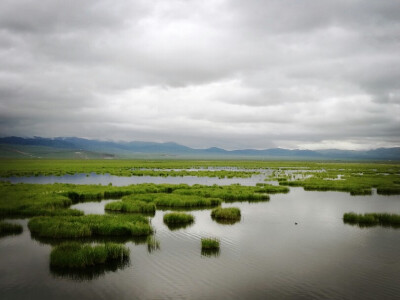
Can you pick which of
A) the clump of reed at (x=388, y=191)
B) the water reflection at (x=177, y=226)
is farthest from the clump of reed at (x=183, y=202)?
the clump of reed at (x=388, y=191)

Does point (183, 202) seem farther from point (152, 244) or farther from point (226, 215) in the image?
point (152, 244)

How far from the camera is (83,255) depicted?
48.1 ft

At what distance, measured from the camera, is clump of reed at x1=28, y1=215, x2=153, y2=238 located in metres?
19.2

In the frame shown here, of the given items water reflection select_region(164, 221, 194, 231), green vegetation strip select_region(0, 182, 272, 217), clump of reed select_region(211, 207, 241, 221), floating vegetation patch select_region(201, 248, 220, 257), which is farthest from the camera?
green vegetation strip select_region(0, 182, 272, 217)

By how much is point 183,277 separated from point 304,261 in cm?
649

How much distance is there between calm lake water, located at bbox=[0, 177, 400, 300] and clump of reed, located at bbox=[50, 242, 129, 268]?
54cm

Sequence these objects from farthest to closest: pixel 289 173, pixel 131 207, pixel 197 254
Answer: pixel 289 173 → pixel 131 207 → pixel 197 254

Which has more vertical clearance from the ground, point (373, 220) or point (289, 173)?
point (289, 173)

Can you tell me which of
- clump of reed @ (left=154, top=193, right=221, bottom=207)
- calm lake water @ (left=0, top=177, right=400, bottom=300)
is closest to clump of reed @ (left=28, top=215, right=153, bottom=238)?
calm lake water @ (left=0, top=177, right=400, bottom=300)

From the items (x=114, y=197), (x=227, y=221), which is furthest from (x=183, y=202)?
(x=114, y=197)

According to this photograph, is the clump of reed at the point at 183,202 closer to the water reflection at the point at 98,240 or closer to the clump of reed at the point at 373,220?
the water reflection at the point at 98,240

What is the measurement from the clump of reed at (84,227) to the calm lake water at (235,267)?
0.91 metres

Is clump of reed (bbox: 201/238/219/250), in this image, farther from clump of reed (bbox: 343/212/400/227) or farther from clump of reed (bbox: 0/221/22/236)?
clump of reed (bbox: 343/212/400/227)

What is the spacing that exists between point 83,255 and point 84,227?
5.21 meters
